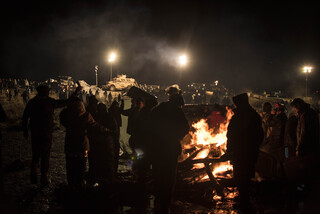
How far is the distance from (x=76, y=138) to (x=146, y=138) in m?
1.70

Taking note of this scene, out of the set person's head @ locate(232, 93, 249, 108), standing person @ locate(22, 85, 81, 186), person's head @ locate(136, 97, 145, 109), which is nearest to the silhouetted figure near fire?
person's head @ locate(232, 93, 249, 108)

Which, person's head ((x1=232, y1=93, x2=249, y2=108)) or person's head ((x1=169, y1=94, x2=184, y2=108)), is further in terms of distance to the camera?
person's head ((x1=232, y1=93, x2=249, y2=108))

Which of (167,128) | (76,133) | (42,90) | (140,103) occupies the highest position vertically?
(42,90)

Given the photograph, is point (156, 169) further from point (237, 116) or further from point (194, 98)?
point (194, 98)

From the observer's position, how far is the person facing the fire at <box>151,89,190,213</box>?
439cm

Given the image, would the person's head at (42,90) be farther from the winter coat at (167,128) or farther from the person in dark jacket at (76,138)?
the winter coat at (167,128)

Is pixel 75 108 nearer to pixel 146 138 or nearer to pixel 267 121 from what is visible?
pixel 146 138

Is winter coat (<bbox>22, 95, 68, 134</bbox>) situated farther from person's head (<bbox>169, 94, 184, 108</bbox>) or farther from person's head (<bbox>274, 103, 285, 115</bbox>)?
person's head (<bbox>274, 103, 285, 115</bbox>)

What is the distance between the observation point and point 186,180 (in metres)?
6.33

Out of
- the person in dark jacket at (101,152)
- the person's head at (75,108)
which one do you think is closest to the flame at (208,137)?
the person in dark jacket at (101,152)

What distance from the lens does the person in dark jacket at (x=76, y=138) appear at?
523 centimetres

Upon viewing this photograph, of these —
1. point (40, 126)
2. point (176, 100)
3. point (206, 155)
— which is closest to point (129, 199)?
point (176, 100)

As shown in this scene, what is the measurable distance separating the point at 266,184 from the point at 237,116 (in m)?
2.16

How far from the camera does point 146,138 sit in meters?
4.84
